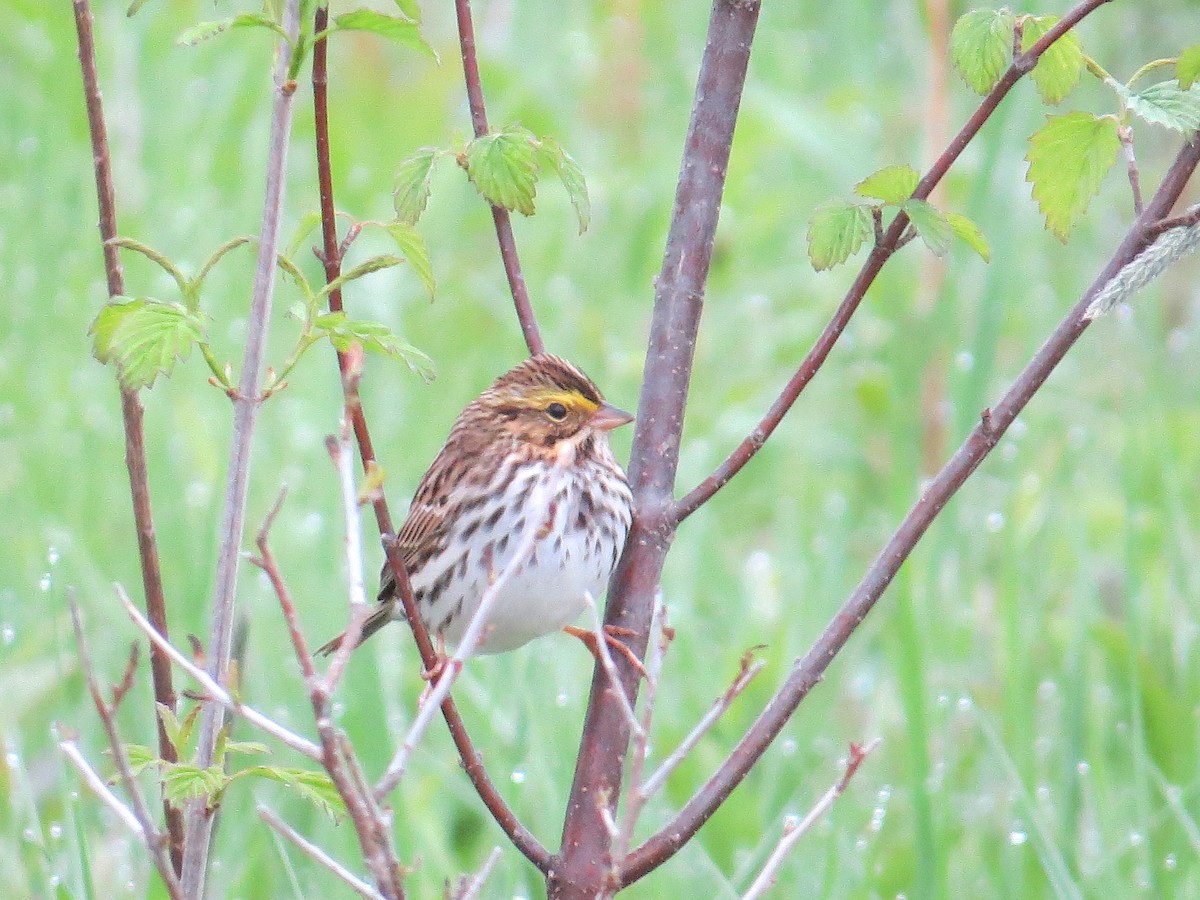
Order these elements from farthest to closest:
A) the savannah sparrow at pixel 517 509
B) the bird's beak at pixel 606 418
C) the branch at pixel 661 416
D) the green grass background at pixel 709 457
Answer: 1. the green grass background at pixel 709 457
2. the bird's beak at pixel 606 418
3. the savannah sparrow at pixel 517 509
4. the branch at pixel 661 416

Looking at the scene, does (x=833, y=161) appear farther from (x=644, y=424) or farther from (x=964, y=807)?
(x=644, y=424)

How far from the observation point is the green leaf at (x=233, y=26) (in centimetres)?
156

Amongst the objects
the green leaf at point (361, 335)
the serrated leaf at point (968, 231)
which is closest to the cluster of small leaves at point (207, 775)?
the green leaf at point (361, 335)

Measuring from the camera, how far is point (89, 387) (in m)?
4.81

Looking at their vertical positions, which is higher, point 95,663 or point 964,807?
point 95,663

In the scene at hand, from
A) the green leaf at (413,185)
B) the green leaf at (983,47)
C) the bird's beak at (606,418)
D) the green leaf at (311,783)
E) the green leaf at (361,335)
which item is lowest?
the green leaf at (311,783)

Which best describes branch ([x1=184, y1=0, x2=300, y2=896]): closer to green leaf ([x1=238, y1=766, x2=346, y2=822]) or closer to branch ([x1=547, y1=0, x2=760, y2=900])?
green leaf ([x1=238, y1=766, x2=346, y2=822])

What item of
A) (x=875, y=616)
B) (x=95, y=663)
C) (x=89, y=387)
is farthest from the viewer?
(x=89, y=387)

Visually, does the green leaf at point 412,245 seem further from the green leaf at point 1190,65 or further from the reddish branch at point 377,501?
the green leaf at point 1190,65

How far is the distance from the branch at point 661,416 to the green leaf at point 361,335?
16.7 inches

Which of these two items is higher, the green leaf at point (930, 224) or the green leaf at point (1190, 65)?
the green leaf at point (1190, 65)

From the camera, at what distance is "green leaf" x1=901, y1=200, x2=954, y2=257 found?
5.85ft

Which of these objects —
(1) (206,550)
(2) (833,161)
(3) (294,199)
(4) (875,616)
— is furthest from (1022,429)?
(3) (294,199)

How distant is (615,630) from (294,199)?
444 cm
